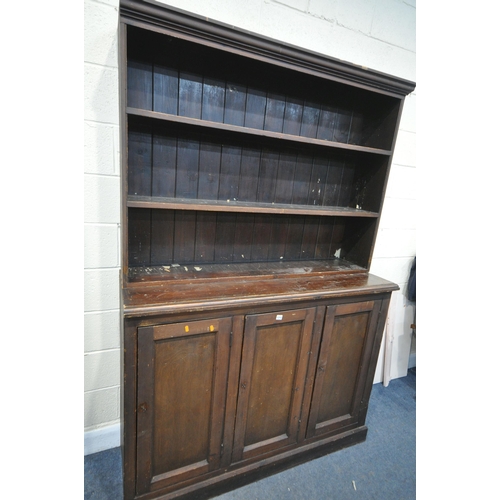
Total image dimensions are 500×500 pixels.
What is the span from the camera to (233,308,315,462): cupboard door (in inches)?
51.4

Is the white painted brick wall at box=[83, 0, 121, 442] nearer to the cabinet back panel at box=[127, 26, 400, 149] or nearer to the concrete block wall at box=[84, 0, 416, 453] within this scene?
the concrete block wall at box=[84, 0, 416, 453]

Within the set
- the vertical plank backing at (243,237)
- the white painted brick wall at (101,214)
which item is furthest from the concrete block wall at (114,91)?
the vertical plank backing at (243,237)

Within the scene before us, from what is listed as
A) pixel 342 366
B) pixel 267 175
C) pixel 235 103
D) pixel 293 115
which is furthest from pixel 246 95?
pixel 342 366

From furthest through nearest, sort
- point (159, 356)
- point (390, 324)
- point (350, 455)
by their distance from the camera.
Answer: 1. point (390, 324)
2. point (350, 455)
3. point (159, 356)

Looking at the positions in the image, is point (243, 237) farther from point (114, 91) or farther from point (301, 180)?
point (114, 91)

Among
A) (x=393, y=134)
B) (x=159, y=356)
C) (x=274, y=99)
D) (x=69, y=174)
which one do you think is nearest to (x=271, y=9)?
(x=274, y=99)

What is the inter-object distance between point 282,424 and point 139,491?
0.70 metres

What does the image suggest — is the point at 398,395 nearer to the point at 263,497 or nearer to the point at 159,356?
the point at 263,497

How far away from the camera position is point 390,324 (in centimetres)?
221

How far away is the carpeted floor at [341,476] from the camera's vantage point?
1.44 metres

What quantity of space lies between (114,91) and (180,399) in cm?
132

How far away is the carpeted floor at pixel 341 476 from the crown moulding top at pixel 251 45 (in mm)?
1959

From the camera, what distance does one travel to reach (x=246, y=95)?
4.58 ft

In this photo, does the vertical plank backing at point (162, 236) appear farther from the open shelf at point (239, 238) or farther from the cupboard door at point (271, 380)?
the cupboard door at point (271, 380)
